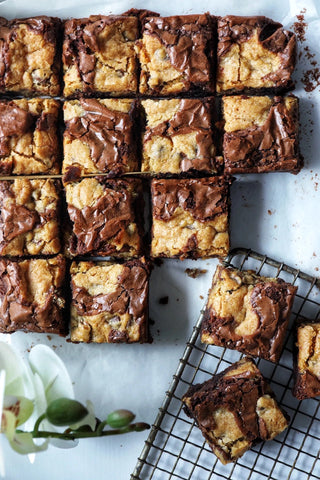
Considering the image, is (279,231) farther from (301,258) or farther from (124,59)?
(124,59)

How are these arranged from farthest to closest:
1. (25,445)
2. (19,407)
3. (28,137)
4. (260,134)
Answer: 1. (28,137)
2. (260,134)
3. (19,407)
4. (25,445)

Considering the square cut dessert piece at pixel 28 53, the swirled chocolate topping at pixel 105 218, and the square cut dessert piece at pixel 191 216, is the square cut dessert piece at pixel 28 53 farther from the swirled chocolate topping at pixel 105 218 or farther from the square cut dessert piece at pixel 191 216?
the square cut dessert piece at pixel 191 216

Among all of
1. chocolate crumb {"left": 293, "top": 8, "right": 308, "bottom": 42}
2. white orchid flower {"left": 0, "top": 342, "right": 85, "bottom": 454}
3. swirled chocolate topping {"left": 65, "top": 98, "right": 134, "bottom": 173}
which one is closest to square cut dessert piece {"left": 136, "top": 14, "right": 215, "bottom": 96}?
swirled chocolate topping {"left": 65, "top": 98, "right": 134, "bottom": 173}

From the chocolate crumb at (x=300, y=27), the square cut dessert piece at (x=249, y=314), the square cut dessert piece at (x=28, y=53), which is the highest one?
the chocolate crumb at (x=300, y=27)

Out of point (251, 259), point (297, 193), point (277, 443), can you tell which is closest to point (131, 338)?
point (251, 259)

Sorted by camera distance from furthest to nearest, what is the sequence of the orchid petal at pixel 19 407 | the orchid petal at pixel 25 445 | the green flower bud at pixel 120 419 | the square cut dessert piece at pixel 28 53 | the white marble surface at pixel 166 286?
1. the white marble surface at pixel 166 286
2. the square cut dessert piece at pixel 28 53
3. the green flower bud at pixel 120 419
4. the orchid petal at pixel 19 407
5. the orchid petal at pixel 25 445

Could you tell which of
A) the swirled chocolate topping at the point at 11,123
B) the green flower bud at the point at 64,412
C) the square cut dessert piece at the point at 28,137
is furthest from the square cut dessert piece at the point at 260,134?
the green flower bud at the point at 64,412

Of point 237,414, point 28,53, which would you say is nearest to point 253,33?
point 28,53

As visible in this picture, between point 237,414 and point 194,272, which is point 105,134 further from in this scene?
point 237,414
